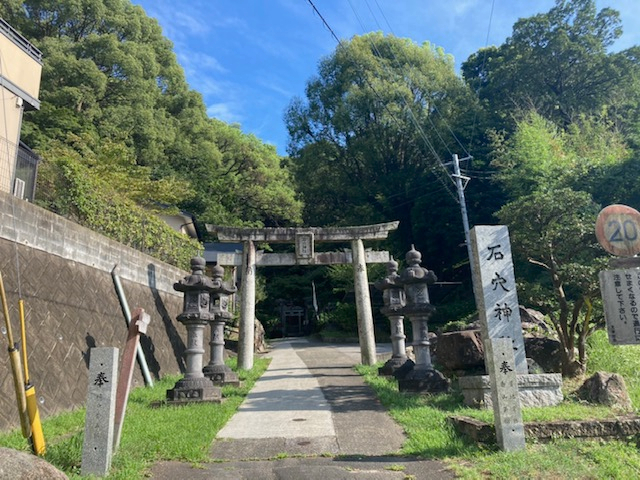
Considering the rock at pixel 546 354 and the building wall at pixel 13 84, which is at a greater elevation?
the building wall at pixel 13 84

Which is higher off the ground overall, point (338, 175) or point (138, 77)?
point (138, 77)

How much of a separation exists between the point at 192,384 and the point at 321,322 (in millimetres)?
24819

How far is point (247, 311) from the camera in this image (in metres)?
14.7

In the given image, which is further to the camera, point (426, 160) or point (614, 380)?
point (426, 160)

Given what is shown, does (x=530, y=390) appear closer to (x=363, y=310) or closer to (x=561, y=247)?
(x=561, y=247)

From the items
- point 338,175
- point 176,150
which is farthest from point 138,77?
point 338,175

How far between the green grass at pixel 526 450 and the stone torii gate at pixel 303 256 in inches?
288

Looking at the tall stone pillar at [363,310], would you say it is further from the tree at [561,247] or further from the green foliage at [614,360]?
the green foliage at [614,360]

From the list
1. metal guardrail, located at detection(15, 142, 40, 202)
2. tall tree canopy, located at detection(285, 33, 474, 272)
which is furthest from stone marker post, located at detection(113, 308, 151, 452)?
tall tree canopy, located at detection(285, 33, 474, 272)

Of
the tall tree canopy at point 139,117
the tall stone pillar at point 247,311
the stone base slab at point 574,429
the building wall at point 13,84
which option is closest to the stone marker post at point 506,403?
the stone base slab at point 574,429

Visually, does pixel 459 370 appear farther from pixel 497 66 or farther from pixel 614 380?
pixel 497 66

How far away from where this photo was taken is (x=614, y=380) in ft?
23.2

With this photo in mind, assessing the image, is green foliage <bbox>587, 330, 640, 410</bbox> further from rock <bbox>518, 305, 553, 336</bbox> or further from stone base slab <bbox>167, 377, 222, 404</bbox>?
stone base slab <bbox>167, 377, 222, 404</bbox>

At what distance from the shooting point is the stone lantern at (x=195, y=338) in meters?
8.62
